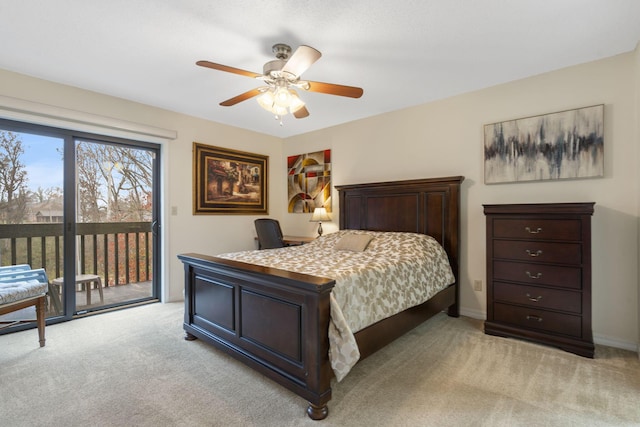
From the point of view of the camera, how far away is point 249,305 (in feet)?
6.73

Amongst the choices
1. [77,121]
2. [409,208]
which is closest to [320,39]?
[409,208]

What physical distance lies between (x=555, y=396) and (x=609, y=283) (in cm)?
132

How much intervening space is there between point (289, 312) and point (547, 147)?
271cm

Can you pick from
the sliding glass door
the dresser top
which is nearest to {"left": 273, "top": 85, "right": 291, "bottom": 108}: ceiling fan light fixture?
the dresser top

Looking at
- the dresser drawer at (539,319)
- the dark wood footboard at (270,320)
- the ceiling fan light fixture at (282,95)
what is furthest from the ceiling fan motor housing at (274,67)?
the dresser drawer at (539,319)

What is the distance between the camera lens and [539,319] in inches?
98.4

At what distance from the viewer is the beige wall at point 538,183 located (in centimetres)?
245

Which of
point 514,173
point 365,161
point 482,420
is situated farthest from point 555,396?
point 365,161

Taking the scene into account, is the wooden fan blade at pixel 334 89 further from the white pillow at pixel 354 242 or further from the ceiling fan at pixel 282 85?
the white pillow at pixel 354 242

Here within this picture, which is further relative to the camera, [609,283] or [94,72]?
[94,72]

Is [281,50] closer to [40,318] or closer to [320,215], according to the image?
[320,215]

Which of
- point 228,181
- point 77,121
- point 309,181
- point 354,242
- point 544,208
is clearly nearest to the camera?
point 544,208

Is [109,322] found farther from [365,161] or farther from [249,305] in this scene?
[365,161]

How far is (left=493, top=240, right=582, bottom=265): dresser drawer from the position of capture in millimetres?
2363
